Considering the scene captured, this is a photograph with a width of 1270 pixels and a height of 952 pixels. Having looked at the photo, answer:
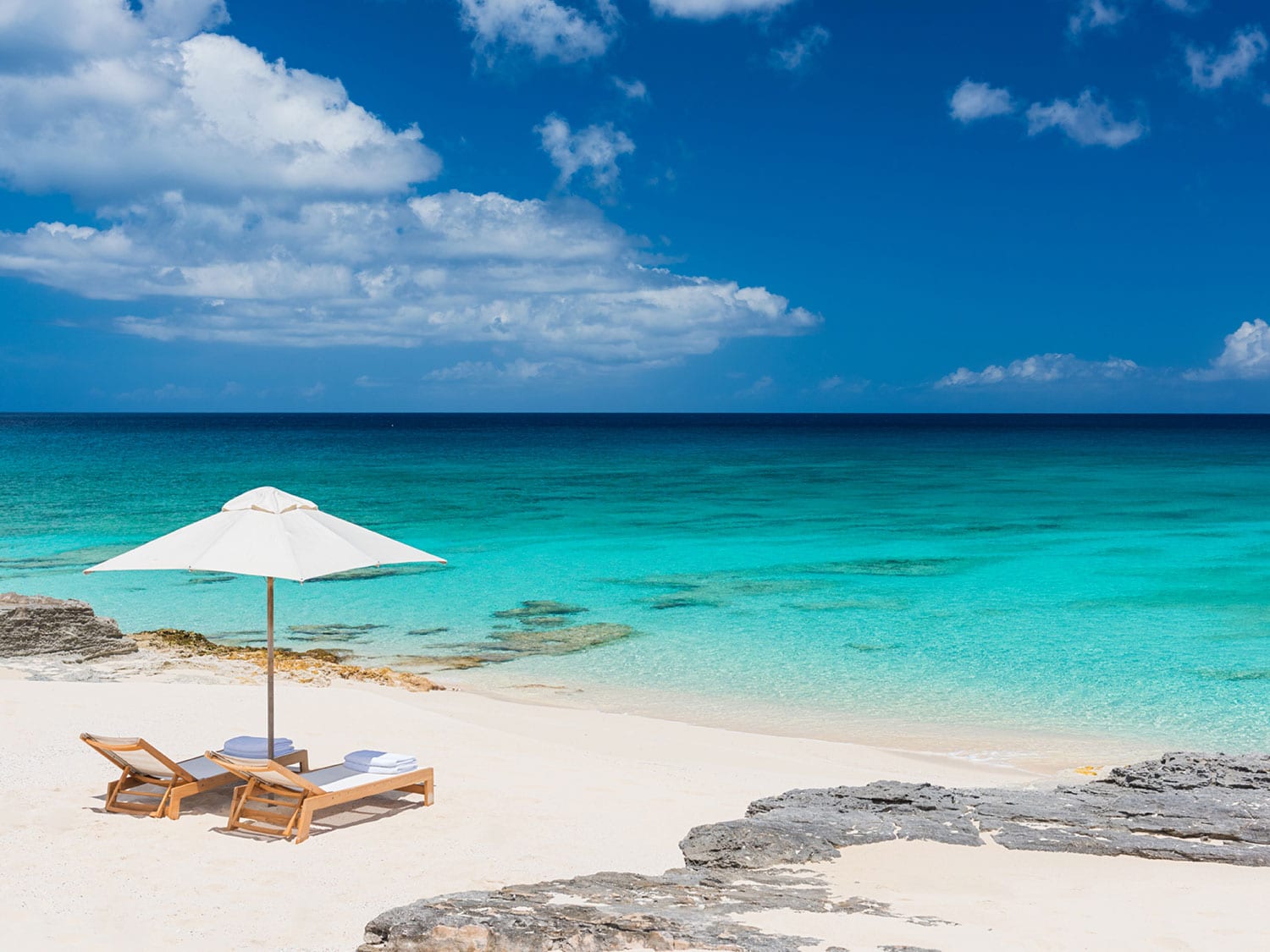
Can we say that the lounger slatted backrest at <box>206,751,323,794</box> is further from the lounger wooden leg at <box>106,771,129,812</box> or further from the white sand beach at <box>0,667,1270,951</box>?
the lounger wooden leg at <box>106,771,129,812</box>

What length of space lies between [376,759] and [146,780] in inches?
64.5

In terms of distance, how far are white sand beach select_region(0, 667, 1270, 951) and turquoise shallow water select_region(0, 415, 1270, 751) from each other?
3084 mm

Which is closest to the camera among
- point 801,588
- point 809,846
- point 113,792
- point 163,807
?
point 809,846

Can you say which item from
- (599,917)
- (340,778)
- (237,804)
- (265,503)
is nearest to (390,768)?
(340,778)

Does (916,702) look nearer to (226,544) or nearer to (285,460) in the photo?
(226,544)

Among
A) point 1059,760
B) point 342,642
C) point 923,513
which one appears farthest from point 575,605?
point 923,513

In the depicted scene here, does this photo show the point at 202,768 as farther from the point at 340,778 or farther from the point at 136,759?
the point at 340,778

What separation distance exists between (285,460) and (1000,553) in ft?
169

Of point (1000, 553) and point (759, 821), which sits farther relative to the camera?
point (1000, 553)

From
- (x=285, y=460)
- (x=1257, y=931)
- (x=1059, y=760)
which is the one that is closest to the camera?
(x=1257, y=931)

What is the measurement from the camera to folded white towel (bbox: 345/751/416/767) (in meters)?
7.70

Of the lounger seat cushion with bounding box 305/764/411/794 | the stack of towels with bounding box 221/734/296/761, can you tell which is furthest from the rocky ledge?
the stack of towels with bounding box 221/734/296/761

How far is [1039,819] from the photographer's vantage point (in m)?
6.90

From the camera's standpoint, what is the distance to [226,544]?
24.3ft
